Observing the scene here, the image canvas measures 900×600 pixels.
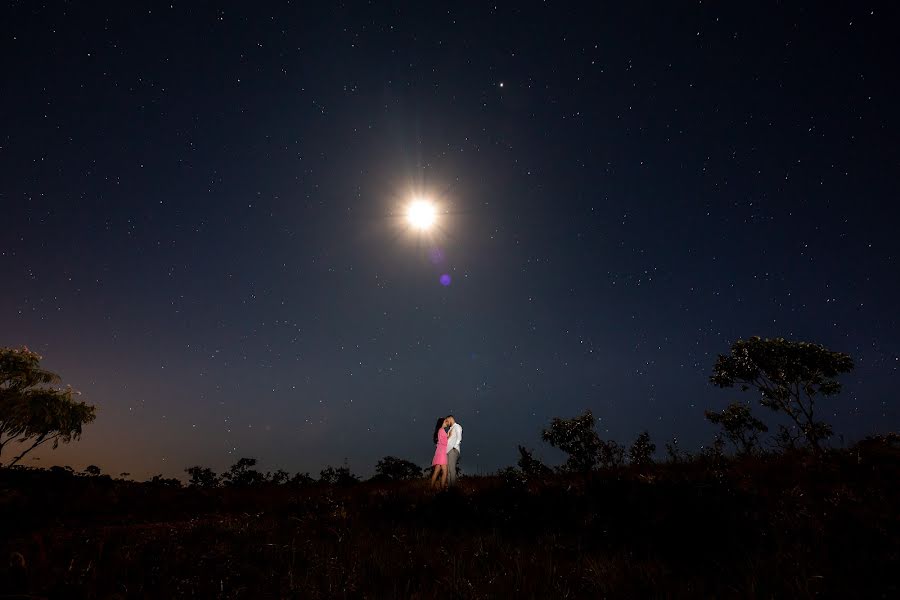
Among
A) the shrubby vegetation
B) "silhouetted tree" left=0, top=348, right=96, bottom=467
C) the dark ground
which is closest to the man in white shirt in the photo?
the shrubby vegetation

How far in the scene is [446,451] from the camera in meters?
12.5

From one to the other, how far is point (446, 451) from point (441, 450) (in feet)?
0.63

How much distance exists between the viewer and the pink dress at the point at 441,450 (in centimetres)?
1248

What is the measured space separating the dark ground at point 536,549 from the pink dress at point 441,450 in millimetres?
6019

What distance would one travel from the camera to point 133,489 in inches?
568

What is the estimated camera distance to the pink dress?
40.9ft

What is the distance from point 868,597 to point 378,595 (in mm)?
2783

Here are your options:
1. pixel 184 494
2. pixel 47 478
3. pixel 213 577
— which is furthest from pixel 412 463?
pixel 213 577

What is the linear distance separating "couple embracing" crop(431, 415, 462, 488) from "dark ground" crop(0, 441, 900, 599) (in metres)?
6.00

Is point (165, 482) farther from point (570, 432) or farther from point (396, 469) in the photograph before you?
point (570, 432)

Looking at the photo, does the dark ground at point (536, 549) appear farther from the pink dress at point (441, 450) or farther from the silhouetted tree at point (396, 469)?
the silhouetted tree at point (396, 469)

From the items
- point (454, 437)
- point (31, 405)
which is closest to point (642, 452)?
point (454, 437)

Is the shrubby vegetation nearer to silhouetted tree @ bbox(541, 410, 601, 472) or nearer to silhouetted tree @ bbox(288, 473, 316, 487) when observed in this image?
silhouetted tree @ bbox(288, 473, 316, 487)

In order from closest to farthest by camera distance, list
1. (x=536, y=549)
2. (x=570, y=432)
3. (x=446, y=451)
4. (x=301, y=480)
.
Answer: (x=536, y=549), (x=446, y=451), (x=301, y=480), (x=570, y=432)
